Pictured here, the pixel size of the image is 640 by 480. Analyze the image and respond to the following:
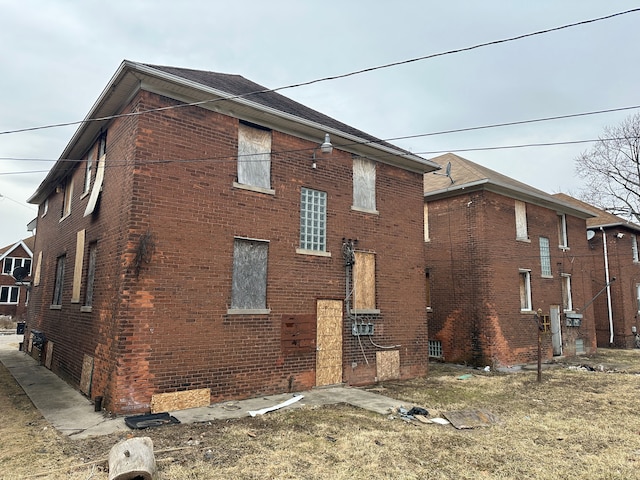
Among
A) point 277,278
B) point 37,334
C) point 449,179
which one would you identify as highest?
point 449,179

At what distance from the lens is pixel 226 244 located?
9.31 metres

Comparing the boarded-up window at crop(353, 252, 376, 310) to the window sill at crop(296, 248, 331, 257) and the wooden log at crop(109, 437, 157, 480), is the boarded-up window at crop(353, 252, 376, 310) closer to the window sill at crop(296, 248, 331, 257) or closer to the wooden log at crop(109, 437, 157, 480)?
the window sill at crop(296, 248, 331, 257)

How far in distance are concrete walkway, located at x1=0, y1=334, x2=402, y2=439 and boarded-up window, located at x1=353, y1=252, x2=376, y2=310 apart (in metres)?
2.30

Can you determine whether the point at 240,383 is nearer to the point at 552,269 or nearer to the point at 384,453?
the point at 384,453

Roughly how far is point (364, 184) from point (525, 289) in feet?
32.1

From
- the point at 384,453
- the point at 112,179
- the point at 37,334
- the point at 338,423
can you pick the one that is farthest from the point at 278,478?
the point at 37,334

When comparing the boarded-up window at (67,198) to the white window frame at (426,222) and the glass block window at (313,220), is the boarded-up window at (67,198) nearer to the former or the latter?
the glass block window at (313,220)

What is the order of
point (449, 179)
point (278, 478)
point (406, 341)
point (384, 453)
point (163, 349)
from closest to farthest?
1. point (278, 478)
2. point (384, 453)
3. point (163, 349)
4. point (406, 341)
5. point (449, 179)

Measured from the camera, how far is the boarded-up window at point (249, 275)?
946cm

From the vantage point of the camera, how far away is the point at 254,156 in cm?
1012

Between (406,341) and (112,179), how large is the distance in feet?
29.6

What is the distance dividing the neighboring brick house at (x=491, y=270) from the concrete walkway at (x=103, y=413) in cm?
752

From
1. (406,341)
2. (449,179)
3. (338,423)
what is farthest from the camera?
(449,179)

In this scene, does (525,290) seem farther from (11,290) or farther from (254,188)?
(11,290)
